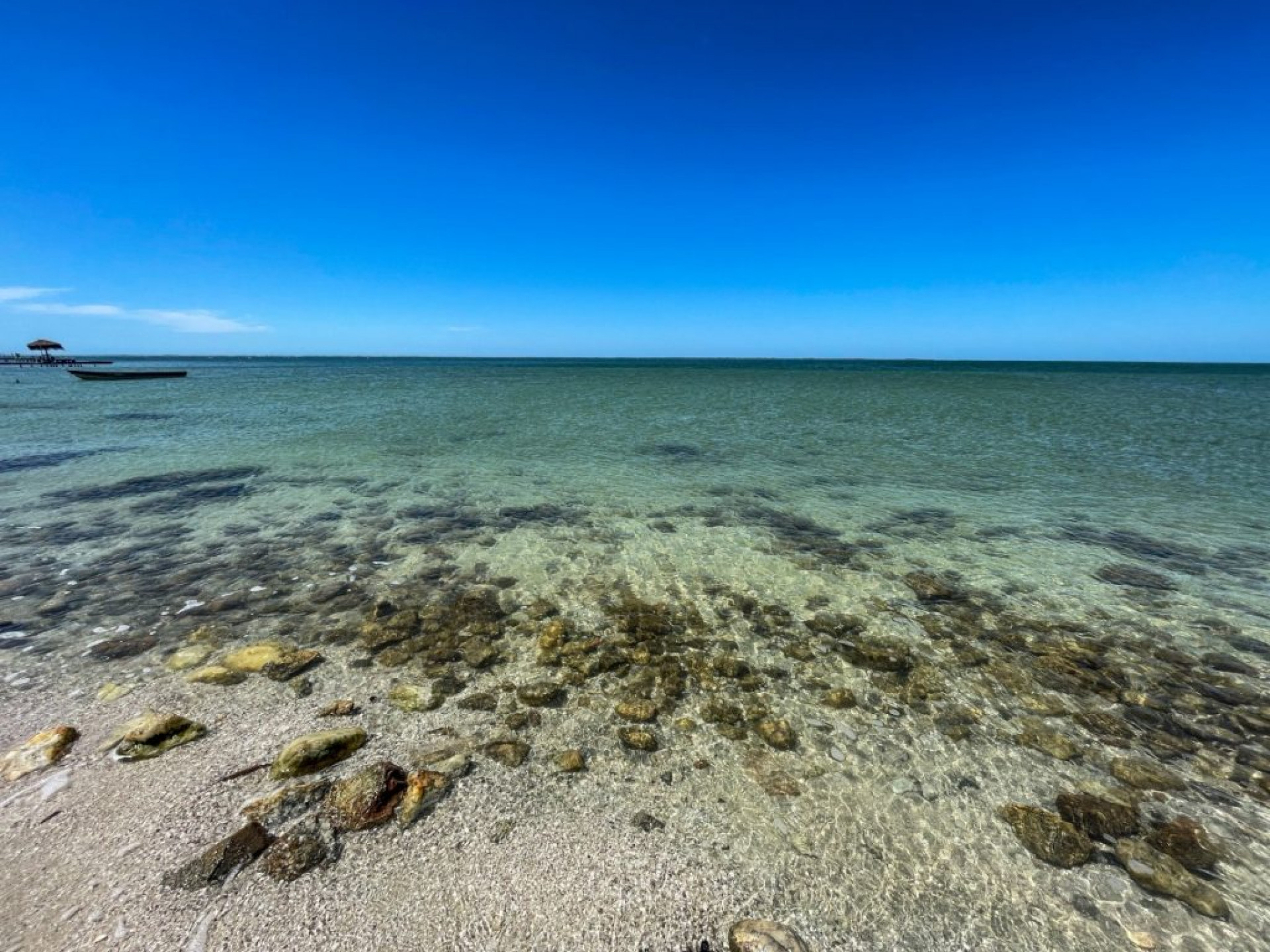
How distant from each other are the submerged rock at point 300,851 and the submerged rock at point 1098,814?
5.45 meters

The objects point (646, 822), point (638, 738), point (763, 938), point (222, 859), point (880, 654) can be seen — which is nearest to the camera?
point (763, 938)

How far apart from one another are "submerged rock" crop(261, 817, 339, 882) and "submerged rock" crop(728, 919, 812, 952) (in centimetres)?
267

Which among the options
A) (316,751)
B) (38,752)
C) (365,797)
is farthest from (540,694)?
(38,752)

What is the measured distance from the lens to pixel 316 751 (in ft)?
14.2

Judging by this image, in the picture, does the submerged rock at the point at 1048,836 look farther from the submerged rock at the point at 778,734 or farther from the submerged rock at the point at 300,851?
the submerged rock at the point at 300,851

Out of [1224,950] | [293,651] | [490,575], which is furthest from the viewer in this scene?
[490,575]

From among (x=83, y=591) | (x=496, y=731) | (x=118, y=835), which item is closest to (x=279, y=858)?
(x=118, y=835)

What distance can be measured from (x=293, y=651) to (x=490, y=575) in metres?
2.93

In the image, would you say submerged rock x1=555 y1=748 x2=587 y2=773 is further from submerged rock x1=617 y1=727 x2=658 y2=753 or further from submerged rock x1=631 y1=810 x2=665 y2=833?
submerged rock x1=631 y1=810 x2=665 y2=833

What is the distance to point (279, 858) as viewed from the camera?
3.44m

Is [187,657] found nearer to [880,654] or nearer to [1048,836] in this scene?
[880,654]

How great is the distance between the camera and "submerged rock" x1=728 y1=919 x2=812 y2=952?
2943mm

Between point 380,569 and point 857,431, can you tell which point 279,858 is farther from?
point 857,431

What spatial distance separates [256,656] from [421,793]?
3319mm
